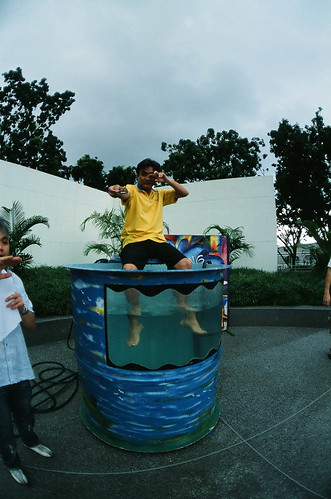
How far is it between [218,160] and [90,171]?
12560 millimetres

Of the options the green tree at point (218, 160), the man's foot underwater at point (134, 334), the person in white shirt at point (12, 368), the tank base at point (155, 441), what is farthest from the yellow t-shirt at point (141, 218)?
the green tree at point (218, 160)

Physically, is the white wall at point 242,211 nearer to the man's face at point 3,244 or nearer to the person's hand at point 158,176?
the person's hand at point 158,176

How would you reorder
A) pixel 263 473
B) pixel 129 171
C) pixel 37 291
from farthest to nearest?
pixel 129 171
pixel 37 291
pixel 263 473

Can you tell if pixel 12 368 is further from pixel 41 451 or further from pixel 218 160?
pixel 218 160

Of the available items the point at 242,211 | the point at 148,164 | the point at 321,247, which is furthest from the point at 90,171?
the point at 148,164

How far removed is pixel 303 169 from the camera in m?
20.0

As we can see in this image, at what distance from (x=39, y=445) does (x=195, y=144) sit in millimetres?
27595

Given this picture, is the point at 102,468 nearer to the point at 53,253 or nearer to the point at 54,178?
the point at 53,253

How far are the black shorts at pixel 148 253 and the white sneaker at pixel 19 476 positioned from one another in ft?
5.05

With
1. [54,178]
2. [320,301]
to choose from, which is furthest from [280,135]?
[320,301]

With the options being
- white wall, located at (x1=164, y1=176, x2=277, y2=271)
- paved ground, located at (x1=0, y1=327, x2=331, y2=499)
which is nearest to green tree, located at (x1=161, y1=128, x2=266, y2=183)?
white wall, located at (x1=164, y1=176, x2=277, y2=271)

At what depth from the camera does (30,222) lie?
22.9 feet

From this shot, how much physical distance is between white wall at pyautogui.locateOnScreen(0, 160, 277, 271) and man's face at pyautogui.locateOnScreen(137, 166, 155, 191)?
24.7 ft

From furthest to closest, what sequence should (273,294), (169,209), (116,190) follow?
(169,209) < (273,294) < (116,190)
